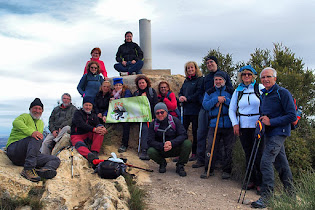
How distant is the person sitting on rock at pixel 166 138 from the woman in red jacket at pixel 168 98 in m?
1.01

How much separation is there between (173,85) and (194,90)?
7.75ft

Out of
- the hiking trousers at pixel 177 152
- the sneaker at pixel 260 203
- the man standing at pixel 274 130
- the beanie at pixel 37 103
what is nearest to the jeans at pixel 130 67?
the hiking trousers at pixel 177 152

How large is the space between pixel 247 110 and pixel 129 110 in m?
3.53

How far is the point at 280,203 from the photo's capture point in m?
3.98

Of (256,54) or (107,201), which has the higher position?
(256,54)

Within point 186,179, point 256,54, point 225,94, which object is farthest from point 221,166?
point 256,54

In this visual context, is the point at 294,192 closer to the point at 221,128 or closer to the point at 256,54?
the point at 221,128

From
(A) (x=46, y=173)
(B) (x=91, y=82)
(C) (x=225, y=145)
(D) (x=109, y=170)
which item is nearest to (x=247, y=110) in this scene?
(C) (x=225, y=145)

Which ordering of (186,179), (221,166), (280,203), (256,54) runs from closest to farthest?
(280,203), (186,179), (221,166), (256,54)

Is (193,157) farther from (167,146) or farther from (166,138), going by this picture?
(167,146)

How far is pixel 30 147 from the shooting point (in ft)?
18.0

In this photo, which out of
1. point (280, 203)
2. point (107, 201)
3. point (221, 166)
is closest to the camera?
point (280, 203)

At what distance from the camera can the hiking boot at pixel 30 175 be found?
5287 millimetres

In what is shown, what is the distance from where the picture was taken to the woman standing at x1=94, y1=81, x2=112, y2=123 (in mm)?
8028
